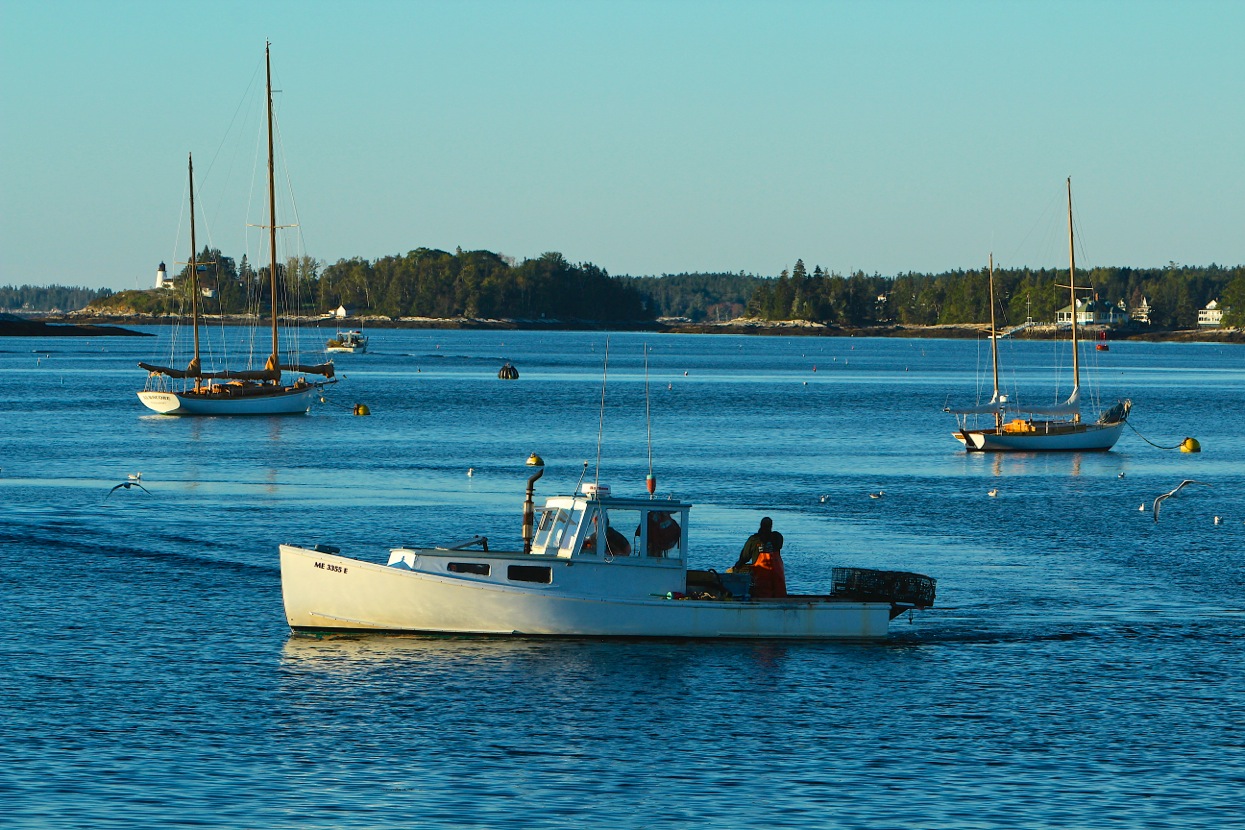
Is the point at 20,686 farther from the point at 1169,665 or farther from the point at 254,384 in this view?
the point at 254,384

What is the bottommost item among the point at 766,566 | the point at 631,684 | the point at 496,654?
the point at 631,684

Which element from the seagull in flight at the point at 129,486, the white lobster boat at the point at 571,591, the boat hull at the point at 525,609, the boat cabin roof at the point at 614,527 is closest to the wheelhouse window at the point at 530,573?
the white lobster boat at the point at 571,591

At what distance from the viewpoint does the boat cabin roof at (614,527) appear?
114 ft

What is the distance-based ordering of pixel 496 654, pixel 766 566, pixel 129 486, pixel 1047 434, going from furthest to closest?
pixel 1047 434 < pixel 129 486 < pixel 766 566 < pixel 496 654

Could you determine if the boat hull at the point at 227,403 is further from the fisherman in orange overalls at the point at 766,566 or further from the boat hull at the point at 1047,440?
the fisherman in orange overalls at the point at 766,566

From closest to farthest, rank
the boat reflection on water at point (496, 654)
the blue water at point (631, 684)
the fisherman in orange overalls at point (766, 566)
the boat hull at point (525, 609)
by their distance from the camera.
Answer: the blue water at point (631, 684), the boat reflection on water at point (496, 654), the boat hull at point (525, 609), the fisherman in orange overalls at point (766, 566)

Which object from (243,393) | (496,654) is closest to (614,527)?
(496,654)

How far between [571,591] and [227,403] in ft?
261

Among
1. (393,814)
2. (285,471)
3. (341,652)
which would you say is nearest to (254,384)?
(285,471)

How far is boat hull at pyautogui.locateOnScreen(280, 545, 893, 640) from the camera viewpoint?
34.6 m

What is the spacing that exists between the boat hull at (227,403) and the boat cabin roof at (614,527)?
78428mm

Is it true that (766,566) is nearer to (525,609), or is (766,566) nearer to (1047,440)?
(525,609)

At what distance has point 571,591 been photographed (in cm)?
3472

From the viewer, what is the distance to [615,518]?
115 ft
